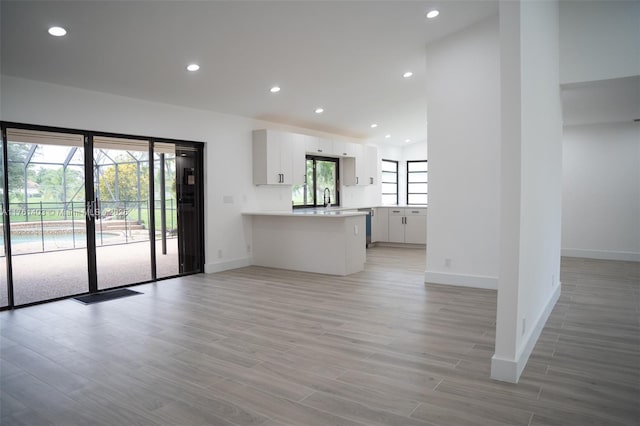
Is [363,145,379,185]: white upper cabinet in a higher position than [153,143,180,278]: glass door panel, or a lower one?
higher

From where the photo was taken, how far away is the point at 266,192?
7.61 m

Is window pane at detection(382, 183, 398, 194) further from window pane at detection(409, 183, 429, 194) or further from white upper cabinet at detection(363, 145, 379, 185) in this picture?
white upper cabinet at detection(363, 145, 379, 185)

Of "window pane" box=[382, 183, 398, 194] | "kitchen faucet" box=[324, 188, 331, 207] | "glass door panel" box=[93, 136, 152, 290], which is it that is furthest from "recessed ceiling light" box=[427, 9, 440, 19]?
"window pane" box=[382, 183, 398, 194]

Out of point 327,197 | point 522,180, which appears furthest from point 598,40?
point 327,197

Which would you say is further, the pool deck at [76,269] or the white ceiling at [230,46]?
the pool deck at [76,269]

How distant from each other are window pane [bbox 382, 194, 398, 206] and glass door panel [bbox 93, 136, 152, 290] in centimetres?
659

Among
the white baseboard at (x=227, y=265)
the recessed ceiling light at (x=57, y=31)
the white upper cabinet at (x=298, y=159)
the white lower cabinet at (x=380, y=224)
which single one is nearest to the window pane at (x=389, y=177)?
the white lower cabinet at (x=380, y=224)

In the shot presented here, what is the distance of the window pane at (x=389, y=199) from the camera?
11.2 meters

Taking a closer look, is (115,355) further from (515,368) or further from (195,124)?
(195,124)

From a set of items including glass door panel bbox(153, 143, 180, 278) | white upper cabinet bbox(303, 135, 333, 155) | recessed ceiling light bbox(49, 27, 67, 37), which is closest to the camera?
recessed ceiling light bbox(49, 27, 67, 37)

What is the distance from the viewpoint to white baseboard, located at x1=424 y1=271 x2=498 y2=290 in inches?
210

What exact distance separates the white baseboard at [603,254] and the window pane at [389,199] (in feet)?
14.5

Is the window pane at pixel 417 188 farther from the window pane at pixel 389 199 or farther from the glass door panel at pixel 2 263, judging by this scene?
the glass door panel at pixel 2 263

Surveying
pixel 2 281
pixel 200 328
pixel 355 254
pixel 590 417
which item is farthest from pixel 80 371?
pixel 355 254
